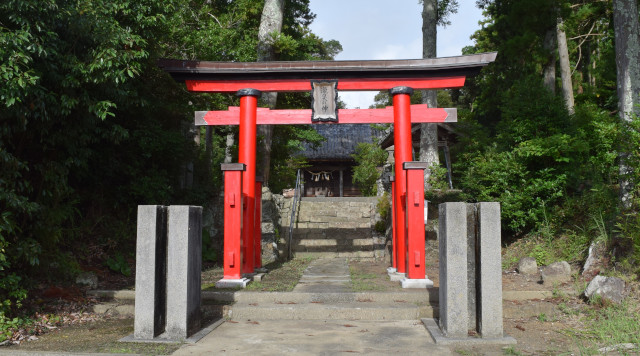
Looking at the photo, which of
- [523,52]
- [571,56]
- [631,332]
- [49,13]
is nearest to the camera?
[631,332]

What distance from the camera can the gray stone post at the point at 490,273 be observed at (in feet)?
14.8

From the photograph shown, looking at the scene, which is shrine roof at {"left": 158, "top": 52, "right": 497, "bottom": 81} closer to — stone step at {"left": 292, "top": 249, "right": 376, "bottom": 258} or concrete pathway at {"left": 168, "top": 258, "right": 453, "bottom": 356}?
concrete pathway at {"left": 168, "top": 258, "right": 453, "bottom": 356}

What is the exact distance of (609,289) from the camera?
18.5ft

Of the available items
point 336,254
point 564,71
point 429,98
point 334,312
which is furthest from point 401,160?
point 564,71

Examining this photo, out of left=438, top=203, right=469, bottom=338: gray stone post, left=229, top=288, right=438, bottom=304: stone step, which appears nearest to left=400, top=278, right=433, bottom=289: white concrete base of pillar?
left=229, top=288, right=438, bottom=304: stone step

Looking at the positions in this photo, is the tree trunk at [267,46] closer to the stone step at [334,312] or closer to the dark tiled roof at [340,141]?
the stone step at [334,312]

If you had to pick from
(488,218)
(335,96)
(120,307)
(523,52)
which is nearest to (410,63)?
(335,96)

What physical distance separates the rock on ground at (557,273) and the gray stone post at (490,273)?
3.09 metres

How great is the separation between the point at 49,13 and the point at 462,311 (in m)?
5.65

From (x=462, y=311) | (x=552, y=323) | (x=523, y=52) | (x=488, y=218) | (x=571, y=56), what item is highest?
(x=571, y=56)

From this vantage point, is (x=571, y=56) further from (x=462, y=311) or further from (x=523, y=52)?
(x=462, y=311)

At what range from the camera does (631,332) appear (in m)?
4.51

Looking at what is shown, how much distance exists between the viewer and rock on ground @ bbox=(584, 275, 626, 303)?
5.59m

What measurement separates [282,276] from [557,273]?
4.62m
